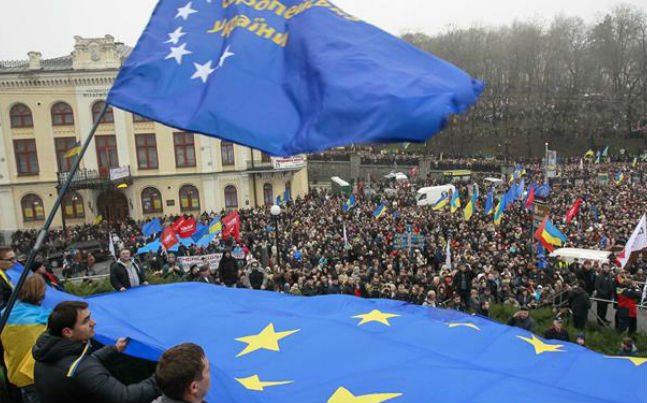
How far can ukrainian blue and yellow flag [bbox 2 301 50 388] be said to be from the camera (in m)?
4.18

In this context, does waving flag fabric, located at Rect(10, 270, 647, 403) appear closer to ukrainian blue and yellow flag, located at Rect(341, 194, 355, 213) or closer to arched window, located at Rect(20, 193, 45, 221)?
ukrainian blue and yellow flag, located at Rect(341, 194, 355, 213)

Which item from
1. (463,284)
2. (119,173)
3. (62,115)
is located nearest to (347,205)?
(119,173)

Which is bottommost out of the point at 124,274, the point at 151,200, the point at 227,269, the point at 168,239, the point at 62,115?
the point at 227,269

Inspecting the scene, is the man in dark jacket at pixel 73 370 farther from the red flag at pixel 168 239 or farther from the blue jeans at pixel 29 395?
the red flag at pixel 168 239

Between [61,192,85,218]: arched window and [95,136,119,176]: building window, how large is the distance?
2.61m

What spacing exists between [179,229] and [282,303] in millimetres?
12200

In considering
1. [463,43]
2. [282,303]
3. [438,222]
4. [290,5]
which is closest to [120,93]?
[290,5]

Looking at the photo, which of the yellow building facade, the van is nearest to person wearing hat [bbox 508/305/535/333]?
the yellow building facade

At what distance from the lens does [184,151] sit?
3466 centimetres

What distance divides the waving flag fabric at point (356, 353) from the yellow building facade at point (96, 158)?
82.4 feet

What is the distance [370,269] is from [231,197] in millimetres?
22124

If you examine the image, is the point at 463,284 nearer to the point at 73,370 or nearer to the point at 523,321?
the point at 523,321

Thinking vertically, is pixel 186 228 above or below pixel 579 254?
above

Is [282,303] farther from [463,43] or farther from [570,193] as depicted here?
[463,43]
